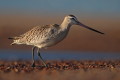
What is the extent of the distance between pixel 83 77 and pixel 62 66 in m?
3.62

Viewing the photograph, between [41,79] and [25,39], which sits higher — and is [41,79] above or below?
below

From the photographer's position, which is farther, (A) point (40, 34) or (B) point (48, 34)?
(A) point (40, 34)

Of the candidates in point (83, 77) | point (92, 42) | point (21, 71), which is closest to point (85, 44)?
point (92, 42)

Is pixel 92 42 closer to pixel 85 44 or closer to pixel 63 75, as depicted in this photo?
pixel 85 44

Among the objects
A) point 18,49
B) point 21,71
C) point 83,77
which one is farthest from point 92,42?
point 83,77

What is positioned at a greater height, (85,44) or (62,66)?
(85,44)

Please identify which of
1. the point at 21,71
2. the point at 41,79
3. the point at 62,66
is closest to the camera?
the point at 41,79

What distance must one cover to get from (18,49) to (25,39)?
12537mm

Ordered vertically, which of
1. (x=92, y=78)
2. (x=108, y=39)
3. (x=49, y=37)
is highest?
(x=108, y=39)

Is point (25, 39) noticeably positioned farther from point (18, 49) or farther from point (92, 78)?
point (18, 49)

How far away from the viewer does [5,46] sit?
1145 inches

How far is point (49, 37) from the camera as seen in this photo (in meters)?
15.3

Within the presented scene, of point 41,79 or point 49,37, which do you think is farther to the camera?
point 49,37

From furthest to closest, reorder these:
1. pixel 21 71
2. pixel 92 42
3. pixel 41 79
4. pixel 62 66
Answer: pixel 92 42 < pixel 62 66 < pixel 21 71 < pixel 41 79
